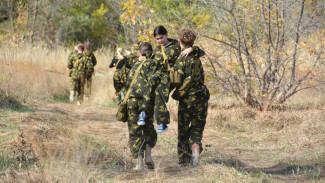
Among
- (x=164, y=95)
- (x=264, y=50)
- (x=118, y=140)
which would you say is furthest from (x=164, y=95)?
(x=264, y=50)

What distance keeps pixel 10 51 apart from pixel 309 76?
8.29 metres

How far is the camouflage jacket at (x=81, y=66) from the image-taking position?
14641 mm

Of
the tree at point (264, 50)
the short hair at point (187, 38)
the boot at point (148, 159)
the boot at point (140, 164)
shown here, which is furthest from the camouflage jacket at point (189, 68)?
the tree at point (264, 50)

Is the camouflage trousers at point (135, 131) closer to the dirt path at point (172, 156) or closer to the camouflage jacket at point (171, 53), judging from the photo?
the dirt path at point (172, 156)

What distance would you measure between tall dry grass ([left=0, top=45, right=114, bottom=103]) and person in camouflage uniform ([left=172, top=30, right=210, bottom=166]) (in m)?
5.97

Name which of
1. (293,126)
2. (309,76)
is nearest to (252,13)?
(309,76)

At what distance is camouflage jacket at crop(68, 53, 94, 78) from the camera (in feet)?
48.0

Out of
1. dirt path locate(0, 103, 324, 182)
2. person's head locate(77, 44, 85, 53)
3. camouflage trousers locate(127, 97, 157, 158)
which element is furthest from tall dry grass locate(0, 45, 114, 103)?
camouflage trousers locate(127, 97, 157, 158)

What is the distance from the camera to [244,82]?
36.9 ft

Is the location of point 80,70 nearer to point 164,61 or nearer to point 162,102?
point 164,61

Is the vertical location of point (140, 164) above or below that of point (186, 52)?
below

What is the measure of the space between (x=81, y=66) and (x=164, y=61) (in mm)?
8515

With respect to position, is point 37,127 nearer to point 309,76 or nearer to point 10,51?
point 309,76

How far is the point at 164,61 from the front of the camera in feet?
21.1
